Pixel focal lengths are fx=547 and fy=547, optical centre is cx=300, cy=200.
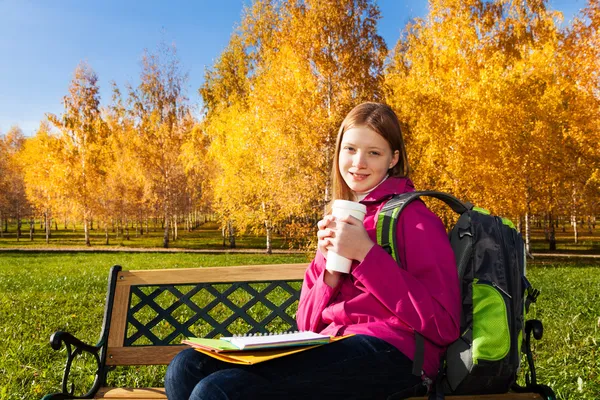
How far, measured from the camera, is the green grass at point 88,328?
454 centimetres

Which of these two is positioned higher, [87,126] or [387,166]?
[87,126]

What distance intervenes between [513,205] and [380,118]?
14906mm

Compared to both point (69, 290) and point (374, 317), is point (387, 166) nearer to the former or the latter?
point (374, 317)

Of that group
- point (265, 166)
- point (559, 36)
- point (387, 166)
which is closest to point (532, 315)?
point (387, 166)

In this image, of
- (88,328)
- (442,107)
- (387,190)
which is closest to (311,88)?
(442,107)

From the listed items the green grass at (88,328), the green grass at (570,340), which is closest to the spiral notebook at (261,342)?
the green grass at (88,328)

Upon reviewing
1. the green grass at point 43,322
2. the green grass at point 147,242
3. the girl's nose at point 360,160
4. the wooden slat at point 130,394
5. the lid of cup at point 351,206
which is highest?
the girl's nose at point 360,160

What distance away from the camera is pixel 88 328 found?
23.1 feet

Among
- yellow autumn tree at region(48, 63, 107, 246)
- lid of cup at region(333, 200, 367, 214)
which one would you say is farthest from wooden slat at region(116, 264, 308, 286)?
yellow autumn tree at region(48, 63, 107, 246)

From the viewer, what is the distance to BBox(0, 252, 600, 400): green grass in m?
4.54

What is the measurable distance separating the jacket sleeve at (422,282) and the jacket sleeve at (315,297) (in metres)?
0.28

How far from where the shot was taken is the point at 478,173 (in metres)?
15.4

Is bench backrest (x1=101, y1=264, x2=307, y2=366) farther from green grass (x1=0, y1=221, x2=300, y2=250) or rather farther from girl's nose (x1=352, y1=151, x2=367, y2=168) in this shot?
green grass (x1=0, y1=221, x2=300, y2=250)

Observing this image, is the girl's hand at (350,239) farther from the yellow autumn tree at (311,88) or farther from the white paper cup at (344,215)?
the yellow autumn tree at (311,88)
